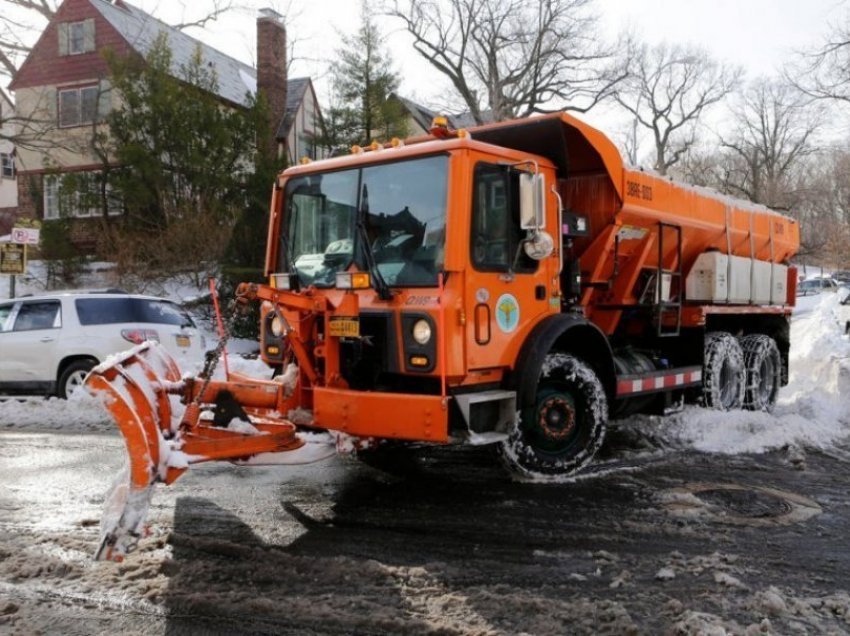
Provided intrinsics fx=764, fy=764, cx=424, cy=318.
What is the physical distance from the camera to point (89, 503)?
564 cm

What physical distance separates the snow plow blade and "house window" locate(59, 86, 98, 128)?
24.8 meters

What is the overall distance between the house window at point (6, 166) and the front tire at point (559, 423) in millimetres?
39095

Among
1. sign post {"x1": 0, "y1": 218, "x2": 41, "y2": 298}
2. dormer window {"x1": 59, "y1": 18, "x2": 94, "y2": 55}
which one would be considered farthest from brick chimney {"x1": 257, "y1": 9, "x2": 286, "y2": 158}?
sign post {"x1": 0, "y1": 218, "x2": 41, "y2": 298}

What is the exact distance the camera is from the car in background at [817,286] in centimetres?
4679

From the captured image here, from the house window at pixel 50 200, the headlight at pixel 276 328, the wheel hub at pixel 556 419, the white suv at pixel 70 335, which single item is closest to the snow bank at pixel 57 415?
the white suv at pixel 70 335

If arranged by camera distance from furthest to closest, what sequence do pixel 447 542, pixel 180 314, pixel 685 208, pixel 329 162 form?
pixel 180 314, pixel 685 208, pixel 329 162, pixel 447 542

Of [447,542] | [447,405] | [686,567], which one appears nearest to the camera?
[686,567]

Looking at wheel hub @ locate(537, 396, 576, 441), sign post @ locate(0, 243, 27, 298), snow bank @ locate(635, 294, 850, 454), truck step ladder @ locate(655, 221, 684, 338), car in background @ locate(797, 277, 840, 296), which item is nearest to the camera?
wheel hub @ locate(537, 396, 576, 441)

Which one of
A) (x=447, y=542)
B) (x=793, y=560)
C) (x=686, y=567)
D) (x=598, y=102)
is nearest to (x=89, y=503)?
(x=447, y=542)

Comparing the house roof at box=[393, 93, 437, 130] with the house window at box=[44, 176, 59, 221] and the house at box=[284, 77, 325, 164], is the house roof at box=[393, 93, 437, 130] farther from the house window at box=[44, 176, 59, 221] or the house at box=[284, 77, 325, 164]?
the house window at box=[44, 176, 59, 221]

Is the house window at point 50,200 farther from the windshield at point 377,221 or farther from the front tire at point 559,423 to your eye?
the front tire at point 559,423

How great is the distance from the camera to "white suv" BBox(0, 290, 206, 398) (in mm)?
10297

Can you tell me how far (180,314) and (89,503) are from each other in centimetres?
571

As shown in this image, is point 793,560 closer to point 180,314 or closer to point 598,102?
point 180,314
